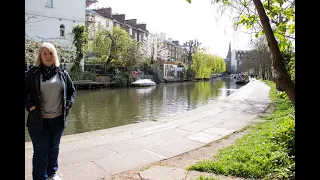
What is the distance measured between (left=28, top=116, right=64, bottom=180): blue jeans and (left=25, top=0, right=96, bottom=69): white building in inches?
1017

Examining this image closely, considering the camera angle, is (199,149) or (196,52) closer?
(199,149)

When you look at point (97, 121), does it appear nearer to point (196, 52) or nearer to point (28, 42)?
point (28, 42)

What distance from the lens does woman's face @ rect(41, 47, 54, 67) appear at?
123 inches

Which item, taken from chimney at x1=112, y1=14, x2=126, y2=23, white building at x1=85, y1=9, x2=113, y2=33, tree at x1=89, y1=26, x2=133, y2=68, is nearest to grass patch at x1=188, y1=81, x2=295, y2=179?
tree at x1=89, y1=26, x2=133, y2=68

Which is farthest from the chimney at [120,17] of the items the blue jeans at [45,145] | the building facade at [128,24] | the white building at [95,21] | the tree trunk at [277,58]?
the tree trunk at [277,58]

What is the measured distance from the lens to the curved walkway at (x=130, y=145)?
4.04 metres

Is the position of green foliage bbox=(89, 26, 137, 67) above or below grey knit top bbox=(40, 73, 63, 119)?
above

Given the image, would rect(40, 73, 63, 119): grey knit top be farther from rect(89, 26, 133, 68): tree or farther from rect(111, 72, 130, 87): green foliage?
rect(111, 72, 130, 87): green foliage

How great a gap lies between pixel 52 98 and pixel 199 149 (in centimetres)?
320

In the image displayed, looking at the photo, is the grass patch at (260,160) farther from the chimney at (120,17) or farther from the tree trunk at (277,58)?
the chimney at (120,17)

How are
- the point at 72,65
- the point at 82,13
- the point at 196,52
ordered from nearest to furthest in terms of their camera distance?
the point at 72,65, the point at 82,13, the point at 196,52

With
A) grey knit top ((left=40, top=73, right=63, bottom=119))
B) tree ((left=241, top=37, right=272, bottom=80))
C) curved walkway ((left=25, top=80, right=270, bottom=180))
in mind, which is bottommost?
curved walkway ((left=25, top=80, right=270, bottom=180))
